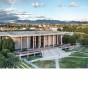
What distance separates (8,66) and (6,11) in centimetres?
65

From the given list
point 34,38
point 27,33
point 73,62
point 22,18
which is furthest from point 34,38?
point 73,62

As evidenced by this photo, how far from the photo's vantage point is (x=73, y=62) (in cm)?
318

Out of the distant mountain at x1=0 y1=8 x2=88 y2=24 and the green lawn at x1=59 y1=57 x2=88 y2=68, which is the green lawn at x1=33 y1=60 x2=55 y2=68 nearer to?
the green lawn at x1=59 y1=57 x2=88 y2=68

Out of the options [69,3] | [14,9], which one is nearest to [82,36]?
[69,3]

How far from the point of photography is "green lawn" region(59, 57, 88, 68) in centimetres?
317

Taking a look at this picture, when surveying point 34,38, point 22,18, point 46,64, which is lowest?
point 46,64

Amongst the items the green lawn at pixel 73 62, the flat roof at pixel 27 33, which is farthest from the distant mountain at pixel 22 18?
the green lawn at pixel 73 62

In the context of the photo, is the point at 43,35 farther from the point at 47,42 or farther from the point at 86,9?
the point at 86,9

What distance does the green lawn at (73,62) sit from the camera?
125 inches

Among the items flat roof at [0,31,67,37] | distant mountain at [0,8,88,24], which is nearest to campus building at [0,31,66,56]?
flat roof at [0,31,67,37]

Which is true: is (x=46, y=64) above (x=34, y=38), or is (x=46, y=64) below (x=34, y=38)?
below

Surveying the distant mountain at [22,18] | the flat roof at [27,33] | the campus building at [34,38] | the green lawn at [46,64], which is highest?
the distant mountain at [22,18]

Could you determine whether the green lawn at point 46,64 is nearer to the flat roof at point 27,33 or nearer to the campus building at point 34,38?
the campus building at point 34,38

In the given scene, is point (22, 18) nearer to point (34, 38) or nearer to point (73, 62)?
point (34, 38)
